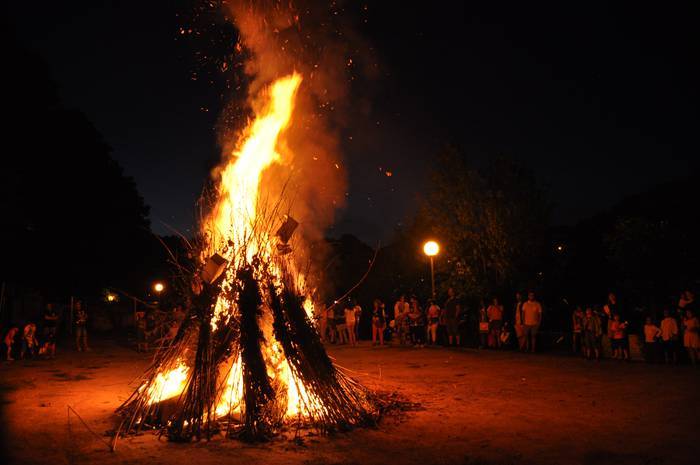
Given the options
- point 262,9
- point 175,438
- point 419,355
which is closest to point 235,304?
point 175,438

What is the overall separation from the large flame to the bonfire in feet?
0.06

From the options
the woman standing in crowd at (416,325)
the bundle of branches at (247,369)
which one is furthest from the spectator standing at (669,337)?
the bundle of branches at (247,369)

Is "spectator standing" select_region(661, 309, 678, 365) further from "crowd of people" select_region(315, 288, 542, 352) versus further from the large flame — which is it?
the large flame

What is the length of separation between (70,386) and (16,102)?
14592 millimetres

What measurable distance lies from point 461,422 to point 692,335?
771 cm

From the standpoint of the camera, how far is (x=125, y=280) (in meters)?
32.1

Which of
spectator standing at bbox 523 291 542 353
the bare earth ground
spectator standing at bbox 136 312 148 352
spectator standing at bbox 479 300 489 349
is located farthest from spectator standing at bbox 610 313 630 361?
spectator standing at bbox 136 312 148 352

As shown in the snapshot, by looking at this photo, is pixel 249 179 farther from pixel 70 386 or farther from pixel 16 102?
pixel 16 102

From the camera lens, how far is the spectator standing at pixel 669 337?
12.2 metres

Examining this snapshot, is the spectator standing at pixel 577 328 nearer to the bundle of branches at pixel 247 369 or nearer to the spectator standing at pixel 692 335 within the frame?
the spectator standing at pixel 692 335

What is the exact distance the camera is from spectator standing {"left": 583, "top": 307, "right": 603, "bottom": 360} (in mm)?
13492

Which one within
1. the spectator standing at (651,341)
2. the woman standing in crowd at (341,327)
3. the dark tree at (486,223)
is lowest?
the spectator standing at (651,341)

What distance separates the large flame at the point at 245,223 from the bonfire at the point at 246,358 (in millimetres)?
20

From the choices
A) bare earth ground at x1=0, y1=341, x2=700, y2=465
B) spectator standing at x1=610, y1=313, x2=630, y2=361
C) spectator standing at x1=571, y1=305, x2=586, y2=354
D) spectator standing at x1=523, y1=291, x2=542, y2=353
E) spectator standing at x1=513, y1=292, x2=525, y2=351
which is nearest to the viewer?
bare earth ground at x1=0, y1=341, x2=700, y2=465
